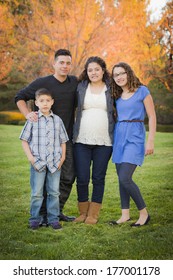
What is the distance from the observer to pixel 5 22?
47.6ft

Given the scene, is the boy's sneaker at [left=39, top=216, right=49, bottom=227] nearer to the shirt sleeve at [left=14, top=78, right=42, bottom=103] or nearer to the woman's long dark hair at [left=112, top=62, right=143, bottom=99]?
the shirt sleeve at [left=14, top=78, right=42, bottom=103]

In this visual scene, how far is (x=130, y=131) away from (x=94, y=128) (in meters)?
0.33

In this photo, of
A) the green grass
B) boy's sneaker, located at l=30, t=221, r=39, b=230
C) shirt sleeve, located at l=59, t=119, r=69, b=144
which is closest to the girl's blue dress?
shirt sleeve, located at l=59, t=119, r=69, b=144

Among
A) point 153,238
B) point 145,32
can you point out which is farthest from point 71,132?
point 145,32

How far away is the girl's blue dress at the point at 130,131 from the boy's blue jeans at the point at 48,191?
1.95 ft

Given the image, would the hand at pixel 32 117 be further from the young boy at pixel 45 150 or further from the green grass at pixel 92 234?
the green grass at pixel 92 234

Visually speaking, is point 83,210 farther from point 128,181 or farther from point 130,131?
point 130,131

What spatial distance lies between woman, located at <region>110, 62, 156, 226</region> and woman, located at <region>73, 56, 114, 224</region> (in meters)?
0.09

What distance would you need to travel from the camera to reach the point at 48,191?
4.21 metres

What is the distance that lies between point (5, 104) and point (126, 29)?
20.3ft

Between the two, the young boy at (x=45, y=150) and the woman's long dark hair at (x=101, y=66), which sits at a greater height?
the woman's long dark hair at (x=101, y=66)

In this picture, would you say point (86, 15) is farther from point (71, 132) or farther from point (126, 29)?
point (71, 132)

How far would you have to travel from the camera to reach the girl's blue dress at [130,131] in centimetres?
423

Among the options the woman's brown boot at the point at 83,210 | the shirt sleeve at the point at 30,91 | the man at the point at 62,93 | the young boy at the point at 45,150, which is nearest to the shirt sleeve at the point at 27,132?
the young boy at the point at 45,150
